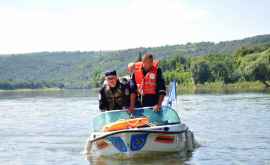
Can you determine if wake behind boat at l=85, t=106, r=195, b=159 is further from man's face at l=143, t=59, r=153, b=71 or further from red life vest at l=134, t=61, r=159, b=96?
man's face at l=143, t=59, r=153, b=71

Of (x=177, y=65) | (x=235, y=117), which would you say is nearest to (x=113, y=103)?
(x=235, y=117)

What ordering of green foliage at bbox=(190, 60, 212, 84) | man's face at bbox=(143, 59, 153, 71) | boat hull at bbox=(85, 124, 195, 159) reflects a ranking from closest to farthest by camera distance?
boat hull at bbox=(85, 124, 195, 159)
man's face at bbox=(143, 59, 153, 71)
green foliage at bbox=(190, 60, 212, 84)

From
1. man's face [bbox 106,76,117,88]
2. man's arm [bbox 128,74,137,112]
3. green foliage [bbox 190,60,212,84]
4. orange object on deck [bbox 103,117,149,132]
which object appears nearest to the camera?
orange object on deck [bbox 103,117,149,132]

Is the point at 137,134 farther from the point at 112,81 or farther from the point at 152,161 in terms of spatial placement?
the point at 112,81

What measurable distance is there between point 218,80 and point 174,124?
10806 centimetres

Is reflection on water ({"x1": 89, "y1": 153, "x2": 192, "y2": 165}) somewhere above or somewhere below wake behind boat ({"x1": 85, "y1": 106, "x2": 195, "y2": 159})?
below

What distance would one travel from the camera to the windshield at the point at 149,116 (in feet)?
52.2

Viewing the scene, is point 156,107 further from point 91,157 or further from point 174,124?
Answer: point 91,157

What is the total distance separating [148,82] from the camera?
1582cm

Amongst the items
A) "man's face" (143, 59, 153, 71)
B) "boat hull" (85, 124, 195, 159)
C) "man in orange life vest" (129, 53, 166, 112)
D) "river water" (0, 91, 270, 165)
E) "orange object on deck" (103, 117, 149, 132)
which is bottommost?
"river water" (0, 91, 270, 165)

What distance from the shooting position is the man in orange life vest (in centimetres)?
1569

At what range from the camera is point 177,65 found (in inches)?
5856

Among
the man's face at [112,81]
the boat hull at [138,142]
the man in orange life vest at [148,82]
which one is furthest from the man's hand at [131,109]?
the boat hull at [138,142]

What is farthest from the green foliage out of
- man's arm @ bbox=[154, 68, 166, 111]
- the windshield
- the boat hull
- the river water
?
the boat hull
